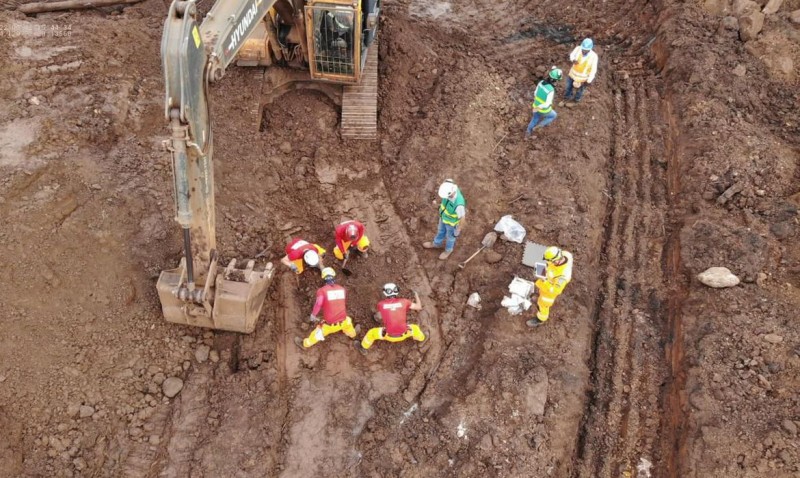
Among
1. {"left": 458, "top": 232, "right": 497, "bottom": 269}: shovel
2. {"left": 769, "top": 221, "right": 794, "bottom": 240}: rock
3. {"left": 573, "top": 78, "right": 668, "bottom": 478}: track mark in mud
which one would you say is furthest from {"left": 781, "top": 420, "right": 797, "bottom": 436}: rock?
{"left": 458, "top": 232, "right": 497, "bottom": 269}: shovel

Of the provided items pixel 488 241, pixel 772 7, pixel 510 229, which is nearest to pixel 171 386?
pixel 488 241

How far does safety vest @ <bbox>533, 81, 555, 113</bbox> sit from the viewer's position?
10.4 meters

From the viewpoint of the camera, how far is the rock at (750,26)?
12172mm

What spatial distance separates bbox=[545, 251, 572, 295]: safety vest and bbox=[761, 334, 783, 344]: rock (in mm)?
2692

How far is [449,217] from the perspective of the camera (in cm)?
885

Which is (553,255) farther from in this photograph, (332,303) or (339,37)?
(339,37)

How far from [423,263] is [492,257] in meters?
1.07

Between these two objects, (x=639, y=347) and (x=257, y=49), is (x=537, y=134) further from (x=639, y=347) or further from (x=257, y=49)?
(x=257, y=49)

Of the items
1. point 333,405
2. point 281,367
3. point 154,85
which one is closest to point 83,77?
point 154,85

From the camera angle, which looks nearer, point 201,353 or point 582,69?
point 201,353

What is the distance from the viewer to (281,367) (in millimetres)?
8039

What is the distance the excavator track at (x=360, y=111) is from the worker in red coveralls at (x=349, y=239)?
2.51 m

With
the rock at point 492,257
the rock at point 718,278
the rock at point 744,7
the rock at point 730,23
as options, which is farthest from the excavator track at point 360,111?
the rock at point 744,7

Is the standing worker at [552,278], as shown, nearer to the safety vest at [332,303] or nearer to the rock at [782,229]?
the safety vest at [332,303]
